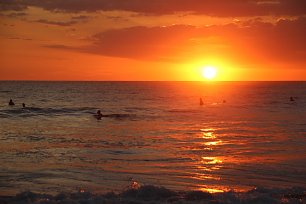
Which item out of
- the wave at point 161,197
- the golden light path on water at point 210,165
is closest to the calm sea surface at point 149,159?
the golden light path on water at point 210,165

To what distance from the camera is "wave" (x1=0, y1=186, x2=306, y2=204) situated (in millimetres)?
12227

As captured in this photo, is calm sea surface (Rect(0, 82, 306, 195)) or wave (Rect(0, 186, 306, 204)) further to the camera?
calm sea surface (Rect(0, 82, 306, 195))

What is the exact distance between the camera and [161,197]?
12.7 m

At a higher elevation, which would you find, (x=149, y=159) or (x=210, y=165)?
(x=210, y=165)

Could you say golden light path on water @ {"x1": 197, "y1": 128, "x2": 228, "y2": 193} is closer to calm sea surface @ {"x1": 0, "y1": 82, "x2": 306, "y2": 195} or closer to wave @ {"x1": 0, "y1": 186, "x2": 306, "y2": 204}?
calm sea surface @ {"x1": 0, "y1": 82, "x2": 306, "y2": 195}

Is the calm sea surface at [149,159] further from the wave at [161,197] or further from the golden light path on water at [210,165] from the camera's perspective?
the wave at [161,197]

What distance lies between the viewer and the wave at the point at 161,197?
12.2m

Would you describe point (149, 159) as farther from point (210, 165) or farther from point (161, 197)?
point (161, 197)

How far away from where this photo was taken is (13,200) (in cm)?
1219

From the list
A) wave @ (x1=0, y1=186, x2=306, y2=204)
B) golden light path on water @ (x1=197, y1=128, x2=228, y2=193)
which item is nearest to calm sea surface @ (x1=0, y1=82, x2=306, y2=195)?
golden light path on water @ (x1=197, y1=128, x2=228, y2=193)

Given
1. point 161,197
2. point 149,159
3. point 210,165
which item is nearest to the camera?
point 161,197

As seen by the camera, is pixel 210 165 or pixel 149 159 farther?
pixel 149 159

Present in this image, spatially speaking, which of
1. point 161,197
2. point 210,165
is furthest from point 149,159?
point 161,197

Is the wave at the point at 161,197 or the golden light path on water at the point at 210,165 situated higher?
the golden light path on water at the point at 210,165
